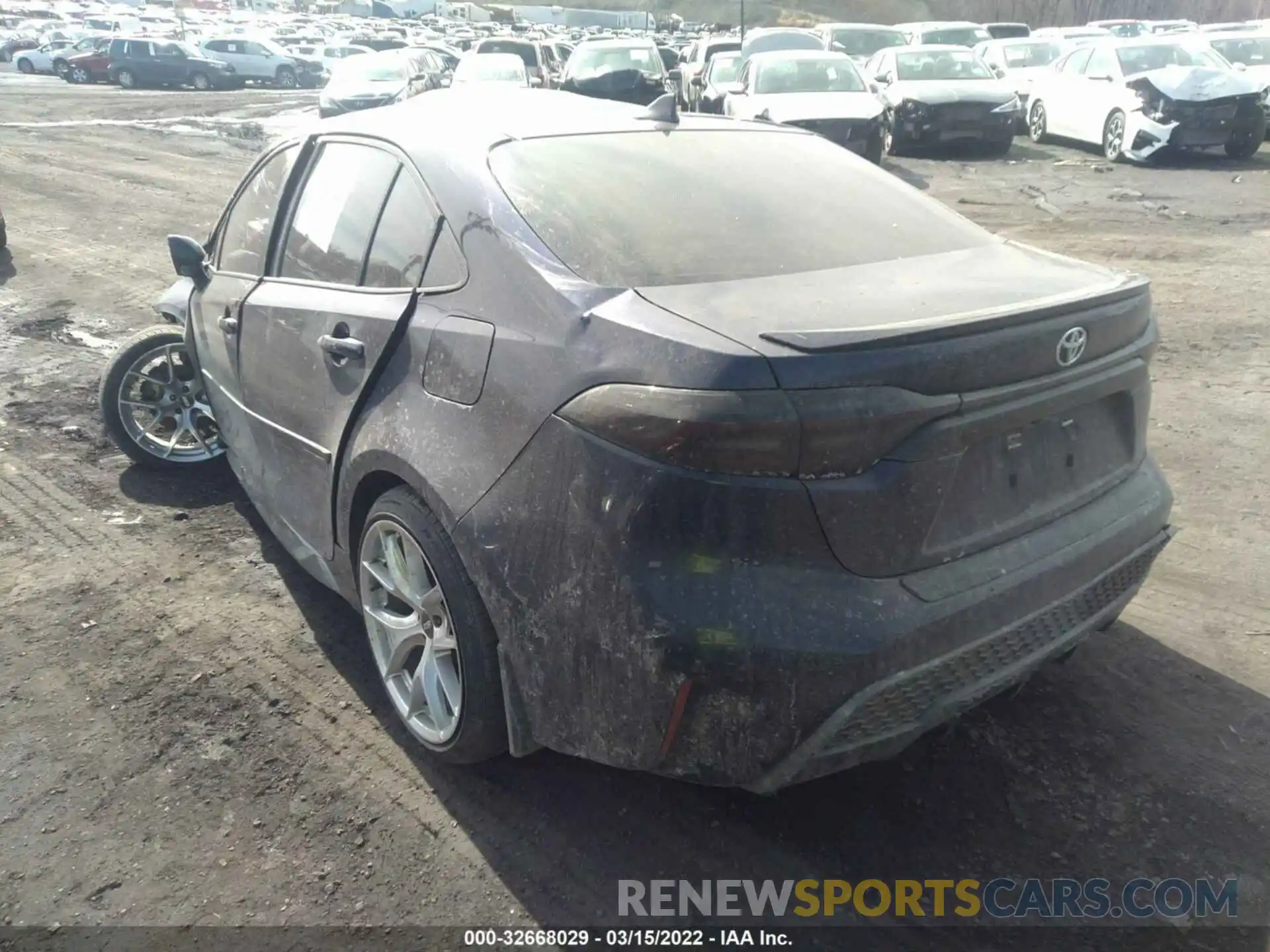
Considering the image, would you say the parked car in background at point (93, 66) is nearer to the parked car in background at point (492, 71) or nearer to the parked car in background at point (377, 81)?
the parked car in background at point (377, 81)

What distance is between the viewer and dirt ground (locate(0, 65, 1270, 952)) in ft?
8.56

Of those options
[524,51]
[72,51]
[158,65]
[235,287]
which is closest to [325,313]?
[235,287]

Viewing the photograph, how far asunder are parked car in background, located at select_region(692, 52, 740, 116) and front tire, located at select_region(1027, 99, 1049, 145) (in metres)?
5.01

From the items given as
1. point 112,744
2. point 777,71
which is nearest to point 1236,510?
point 112,744

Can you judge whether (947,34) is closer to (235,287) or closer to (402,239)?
(235,287)

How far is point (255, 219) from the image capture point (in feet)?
13.3

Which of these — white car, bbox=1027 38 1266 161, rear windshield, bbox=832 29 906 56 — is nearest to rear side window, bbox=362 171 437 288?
white car, bbox=1027 38 1266 161

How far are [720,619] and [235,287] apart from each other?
8.98 feet

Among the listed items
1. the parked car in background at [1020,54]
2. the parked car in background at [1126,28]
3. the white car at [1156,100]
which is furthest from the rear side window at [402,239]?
the parked car in background at [1126,28]

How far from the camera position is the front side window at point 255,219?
3.86 meters

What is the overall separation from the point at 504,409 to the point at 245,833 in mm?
1395

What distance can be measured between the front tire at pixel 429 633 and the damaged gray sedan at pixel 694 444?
13mm

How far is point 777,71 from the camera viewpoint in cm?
1495

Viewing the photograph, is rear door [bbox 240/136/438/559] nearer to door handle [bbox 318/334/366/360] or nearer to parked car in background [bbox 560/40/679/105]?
door handle [bbox 318/334/366/360]
